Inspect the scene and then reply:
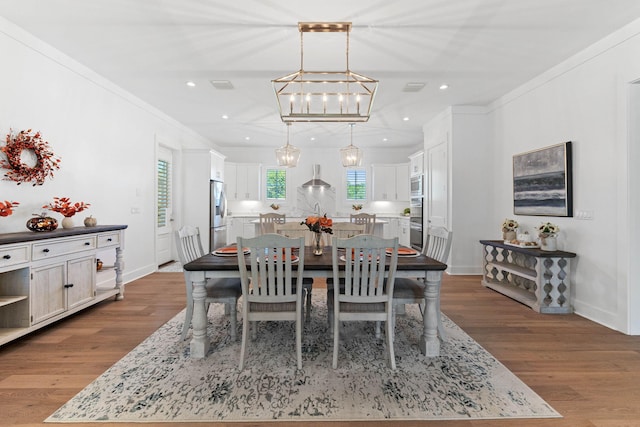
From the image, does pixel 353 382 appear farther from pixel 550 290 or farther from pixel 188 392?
pixel 550 290

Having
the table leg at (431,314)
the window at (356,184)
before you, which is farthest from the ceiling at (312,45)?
the window at (356,184)

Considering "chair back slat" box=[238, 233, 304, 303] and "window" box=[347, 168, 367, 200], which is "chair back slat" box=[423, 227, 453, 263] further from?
"window" box=[347, 168, 367, 200]

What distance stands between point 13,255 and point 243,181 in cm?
573

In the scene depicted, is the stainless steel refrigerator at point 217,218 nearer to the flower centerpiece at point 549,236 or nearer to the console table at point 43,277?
the console table at point 43,277

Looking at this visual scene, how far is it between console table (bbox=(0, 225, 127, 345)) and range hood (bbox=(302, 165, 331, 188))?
189 inches

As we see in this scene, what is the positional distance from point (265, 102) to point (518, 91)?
372cm

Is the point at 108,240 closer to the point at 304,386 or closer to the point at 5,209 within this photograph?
the point at 5,209

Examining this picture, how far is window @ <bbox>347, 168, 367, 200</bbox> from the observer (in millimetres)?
8188

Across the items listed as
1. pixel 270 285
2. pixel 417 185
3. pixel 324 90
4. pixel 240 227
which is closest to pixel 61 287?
pixel 270 285

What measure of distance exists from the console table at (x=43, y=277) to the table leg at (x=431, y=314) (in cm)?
327

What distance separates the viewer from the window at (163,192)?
5684mm

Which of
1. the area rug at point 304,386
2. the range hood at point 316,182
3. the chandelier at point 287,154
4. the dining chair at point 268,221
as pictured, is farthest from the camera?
the range hood at point 316,182

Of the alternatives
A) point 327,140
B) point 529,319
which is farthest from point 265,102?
point 529,319

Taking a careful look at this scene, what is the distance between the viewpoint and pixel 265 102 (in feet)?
16.0
